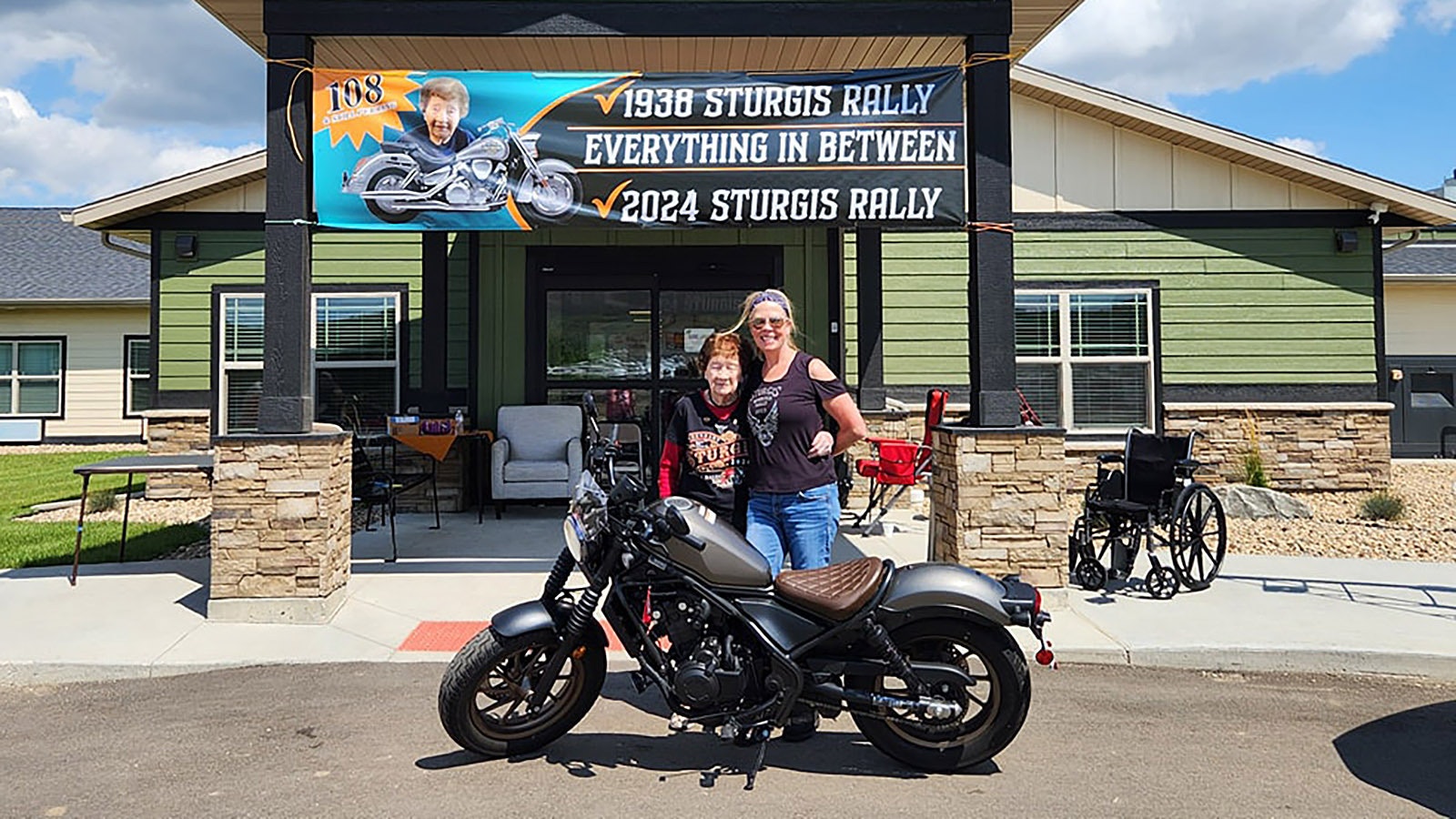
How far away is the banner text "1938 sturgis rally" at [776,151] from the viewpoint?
19.8 feet

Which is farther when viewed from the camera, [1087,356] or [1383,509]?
[1087,356]

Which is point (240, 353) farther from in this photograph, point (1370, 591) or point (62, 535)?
point (1370, 591)

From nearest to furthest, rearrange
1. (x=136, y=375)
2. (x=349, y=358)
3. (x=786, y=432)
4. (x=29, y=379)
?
Answer: (x=786, y=432), (x=349, y=358), (x=29, y=379), (x=136, y=375)

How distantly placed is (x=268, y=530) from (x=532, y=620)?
8.96 ft

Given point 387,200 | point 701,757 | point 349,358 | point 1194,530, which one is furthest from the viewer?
point 349,358

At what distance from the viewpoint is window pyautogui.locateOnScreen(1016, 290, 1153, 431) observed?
1088 cm

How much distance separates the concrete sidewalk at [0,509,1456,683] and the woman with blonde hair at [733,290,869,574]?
143 cm

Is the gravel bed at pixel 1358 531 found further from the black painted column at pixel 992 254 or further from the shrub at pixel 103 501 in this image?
the shrub at pixel 103 501

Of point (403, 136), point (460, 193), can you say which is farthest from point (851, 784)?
point (403, 136)

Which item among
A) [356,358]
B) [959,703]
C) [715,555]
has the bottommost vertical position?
[959,703]

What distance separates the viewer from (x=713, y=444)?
13.5 feet

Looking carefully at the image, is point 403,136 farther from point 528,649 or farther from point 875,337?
point 875,337

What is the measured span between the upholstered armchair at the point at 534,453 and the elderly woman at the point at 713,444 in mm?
5414

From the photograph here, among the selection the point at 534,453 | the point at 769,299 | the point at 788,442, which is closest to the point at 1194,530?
the point at 788,442
